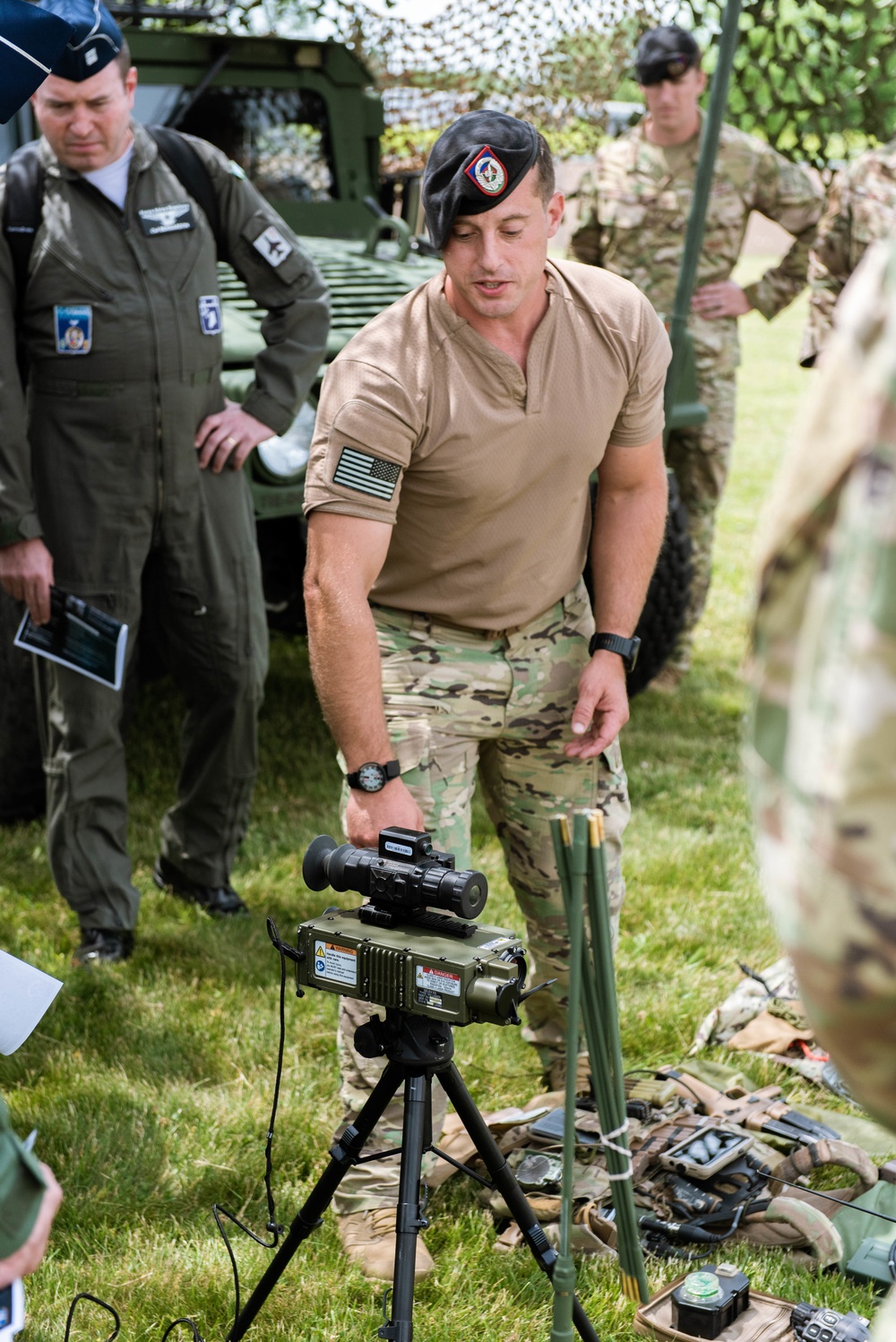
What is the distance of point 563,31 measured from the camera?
21.1 ft

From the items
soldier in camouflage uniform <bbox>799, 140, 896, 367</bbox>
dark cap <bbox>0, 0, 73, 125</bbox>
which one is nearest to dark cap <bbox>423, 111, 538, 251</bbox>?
dark cap <bbox>0, 0, 73, 125</bbox>

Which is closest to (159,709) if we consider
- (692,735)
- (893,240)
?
(692,735)

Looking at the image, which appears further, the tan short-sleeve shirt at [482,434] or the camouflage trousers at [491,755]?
the camouflage trousers at [491,755]

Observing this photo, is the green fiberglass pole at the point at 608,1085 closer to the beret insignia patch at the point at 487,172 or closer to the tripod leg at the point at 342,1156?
the tripod leg at the point at 342,1156

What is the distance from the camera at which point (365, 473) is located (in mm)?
2594

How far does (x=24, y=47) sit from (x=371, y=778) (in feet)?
4.63

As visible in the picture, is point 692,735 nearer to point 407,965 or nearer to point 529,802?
point 529,802

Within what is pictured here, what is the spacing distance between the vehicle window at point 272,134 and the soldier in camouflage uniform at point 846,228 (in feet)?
5.73

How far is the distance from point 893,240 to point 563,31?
5.87 metres

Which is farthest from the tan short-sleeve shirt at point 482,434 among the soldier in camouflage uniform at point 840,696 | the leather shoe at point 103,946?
the soldier in camouflage uniform at point 840,696

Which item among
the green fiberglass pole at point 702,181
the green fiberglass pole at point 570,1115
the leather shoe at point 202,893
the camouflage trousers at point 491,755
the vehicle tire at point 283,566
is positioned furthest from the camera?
the vehicle tire at point 283,566

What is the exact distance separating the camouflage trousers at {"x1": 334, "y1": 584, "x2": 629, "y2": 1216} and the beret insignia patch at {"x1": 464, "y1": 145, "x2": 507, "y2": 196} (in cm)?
75

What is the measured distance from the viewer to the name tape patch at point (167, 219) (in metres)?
3.56

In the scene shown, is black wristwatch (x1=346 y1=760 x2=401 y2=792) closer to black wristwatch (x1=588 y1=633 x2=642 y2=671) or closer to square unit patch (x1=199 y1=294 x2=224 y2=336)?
black wristwatch (x1=588 y1=633 x2=642 y2=671)
